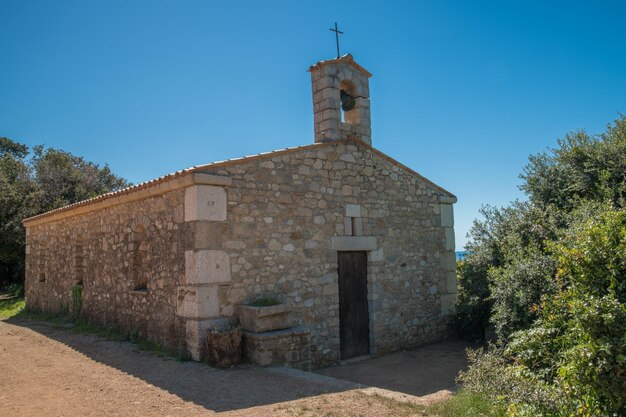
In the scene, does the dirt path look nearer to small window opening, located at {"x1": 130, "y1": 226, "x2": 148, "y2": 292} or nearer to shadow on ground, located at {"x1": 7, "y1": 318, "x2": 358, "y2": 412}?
shadow on ground, located at {"x1": 7, "y1": 318, "x2": 358, "y2": 412}

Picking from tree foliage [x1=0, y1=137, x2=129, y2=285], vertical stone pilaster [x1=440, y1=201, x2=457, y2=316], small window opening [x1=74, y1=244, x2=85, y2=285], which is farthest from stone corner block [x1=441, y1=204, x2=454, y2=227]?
tree foliage [x1=0, y1=137, x2=129, y2=285]

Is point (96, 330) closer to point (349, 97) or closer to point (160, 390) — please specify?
point (160, 390)

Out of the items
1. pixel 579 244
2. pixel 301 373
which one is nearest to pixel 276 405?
pixel 301 373

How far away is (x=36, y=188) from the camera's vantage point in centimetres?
2041

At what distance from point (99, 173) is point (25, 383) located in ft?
64.4

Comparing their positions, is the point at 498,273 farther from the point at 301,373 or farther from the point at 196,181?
the point at 196,181

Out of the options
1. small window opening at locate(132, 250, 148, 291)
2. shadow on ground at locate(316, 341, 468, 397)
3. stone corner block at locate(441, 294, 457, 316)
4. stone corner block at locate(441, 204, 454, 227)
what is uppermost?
stone corner block at locate(441, 204, 454, 227)

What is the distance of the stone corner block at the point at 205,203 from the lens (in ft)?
23.2

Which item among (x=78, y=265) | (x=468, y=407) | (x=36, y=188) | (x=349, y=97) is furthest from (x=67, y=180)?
(x=468, y=407)

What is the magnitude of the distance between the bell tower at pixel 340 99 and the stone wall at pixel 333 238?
32 centimetres

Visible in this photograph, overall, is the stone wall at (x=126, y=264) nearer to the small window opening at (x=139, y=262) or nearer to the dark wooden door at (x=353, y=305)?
the small window opening at (x=139, y=262)

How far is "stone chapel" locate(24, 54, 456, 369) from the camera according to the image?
723cm

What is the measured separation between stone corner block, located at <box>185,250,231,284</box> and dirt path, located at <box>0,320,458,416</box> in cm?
121

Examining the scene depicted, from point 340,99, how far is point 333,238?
2792 mm
